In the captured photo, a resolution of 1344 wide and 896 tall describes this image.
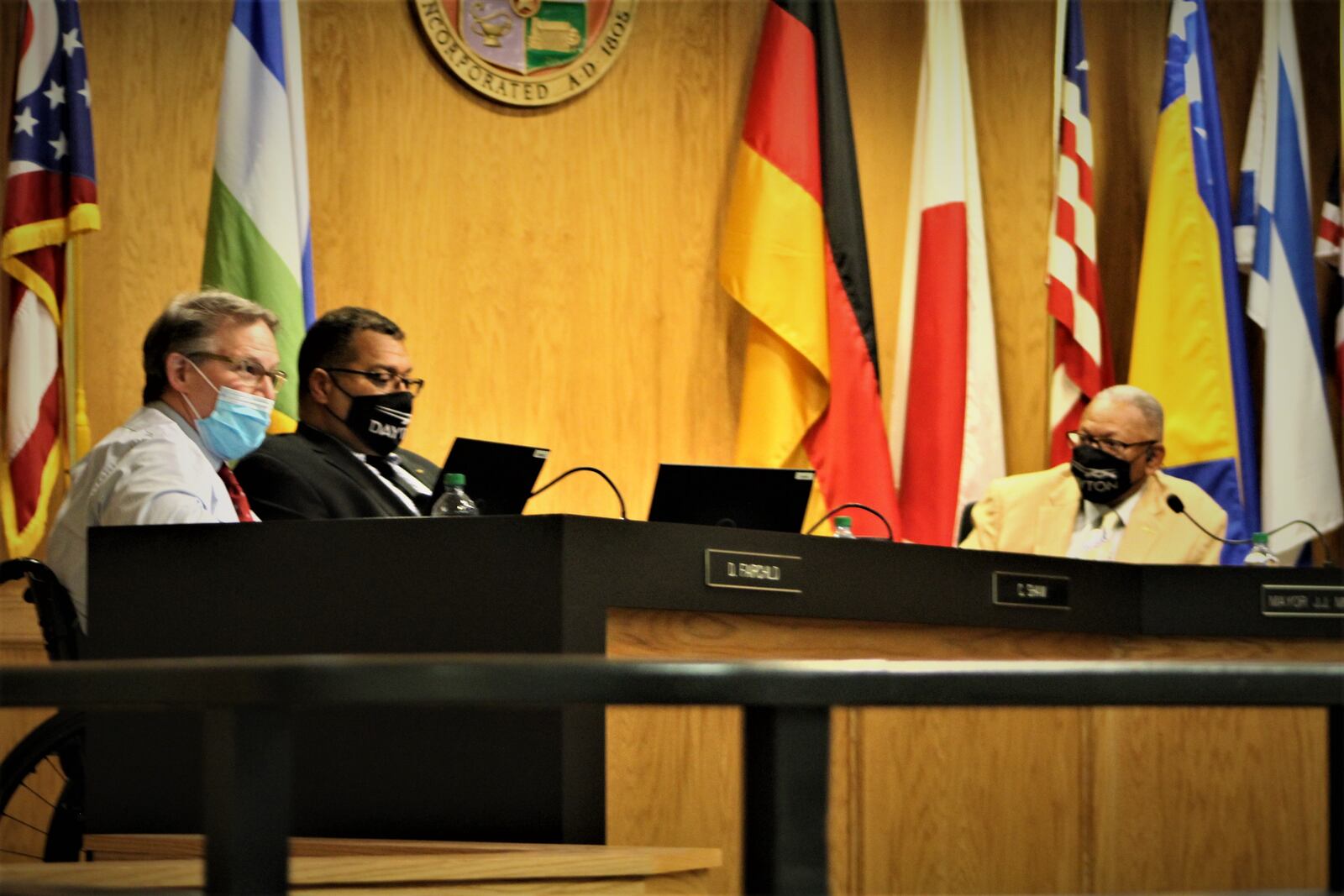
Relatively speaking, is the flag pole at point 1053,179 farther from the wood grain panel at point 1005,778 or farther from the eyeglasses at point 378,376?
the eyeglasses at point 378,376

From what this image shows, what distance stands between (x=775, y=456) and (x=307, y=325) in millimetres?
1530

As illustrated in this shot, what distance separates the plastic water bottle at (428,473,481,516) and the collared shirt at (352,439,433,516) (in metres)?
0.45

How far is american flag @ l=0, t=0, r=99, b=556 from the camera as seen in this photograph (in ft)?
14.4

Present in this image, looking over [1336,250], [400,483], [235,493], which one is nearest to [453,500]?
[235,493]

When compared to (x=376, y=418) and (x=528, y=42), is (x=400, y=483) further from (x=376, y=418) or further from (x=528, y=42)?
(x=528, y=42)

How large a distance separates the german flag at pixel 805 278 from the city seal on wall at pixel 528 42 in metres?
0.52

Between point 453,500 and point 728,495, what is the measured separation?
1.70 ft

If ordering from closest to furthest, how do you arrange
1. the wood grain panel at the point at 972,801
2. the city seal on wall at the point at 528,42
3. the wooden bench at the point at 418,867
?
the wooden bench at the point at 418,867, the wood grain panel at the point at 972,801, the city seal on wall at the point at 528,42

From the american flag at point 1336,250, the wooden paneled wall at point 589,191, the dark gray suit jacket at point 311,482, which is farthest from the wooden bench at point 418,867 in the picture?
the american flag at point 1336,250

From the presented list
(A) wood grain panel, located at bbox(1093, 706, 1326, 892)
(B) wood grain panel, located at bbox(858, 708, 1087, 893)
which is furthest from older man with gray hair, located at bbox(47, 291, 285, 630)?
(A) wood grain panel, located at bbox(1093, 706, 1326, 892)

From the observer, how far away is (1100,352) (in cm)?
550

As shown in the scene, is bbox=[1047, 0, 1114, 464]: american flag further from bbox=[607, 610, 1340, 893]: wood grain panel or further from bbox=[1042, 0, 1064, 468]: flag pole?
bbox=[607, 610, 1340, 893]: wood grain panel

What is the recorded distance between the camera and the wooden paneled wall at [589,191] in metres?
4.88

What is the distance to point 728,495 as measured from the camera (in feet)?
10.1
